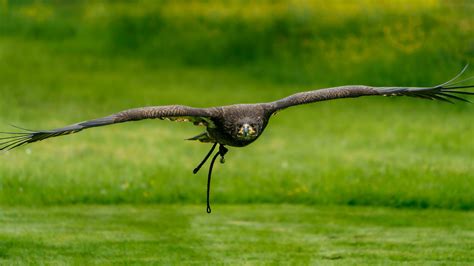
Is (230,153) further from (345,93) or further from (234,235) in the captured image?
(345,93)

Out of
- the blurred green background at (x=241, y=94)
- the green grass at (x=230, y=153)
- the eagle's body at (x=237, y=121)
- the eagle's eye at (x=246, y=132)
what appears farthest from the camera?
the blurred green background at (x=241, y=94)

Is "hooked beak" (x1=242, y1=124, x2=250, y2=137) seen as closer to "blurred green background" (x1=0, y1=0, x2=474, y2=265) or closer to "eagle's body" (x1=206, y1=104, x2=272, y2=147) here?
"eagle's body" (x1=206, y1=104, x2=272, y2=147)

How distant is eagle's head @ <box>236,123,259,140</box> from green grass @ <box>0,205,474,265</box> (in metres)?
2.46

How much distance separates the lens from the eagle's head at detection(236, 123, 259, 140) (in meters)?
10.0

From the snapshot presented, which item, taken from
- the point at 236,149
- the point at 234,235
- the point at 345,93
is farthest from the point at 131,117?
the point at 236,149

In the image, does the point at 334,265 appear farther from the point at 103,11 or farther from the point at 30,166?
the point at 103,11

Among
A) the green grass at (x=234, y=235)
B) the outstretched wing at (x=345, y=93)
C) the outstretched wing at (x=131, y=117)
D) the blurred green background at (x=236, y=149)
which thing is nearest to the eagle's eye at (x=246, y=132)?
the outstretched wing at (x=131, y=117)

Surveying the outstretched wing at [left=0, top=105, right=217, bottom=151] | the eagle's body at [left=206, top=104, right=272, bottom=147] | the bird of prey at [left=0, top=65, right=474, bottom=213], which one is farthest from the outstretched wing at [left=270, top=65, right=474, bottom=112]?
the outstretched wing at [left=0, top=105, right=217, bottom=151]

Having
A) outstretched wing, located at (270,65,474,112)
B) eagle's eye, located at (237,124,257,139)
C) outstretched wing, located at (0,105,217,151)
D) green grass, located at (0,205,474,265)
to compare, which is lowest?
green grass, located at (0,205,474,265)

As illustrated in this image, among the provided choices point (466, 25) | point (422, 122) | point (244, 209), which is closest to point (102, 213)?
point (244, 209)

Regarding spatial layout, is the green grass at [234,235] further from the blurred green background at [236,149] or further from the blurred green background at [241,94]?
the blurred green background at [241,94]

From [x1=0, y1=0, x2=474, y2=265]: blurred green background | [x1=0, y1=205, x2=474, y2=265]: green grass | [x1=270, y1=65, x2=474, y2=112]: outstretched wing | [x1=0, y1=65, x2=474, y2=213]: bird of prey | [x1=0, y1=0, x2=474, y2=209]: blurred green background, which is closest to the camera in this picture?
[x1=0, y1=65, x2=474, y2=213]: bird of prey

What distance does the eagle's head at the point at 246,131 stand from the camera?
1004 centimetres

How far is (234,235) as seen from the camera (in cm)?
1343
